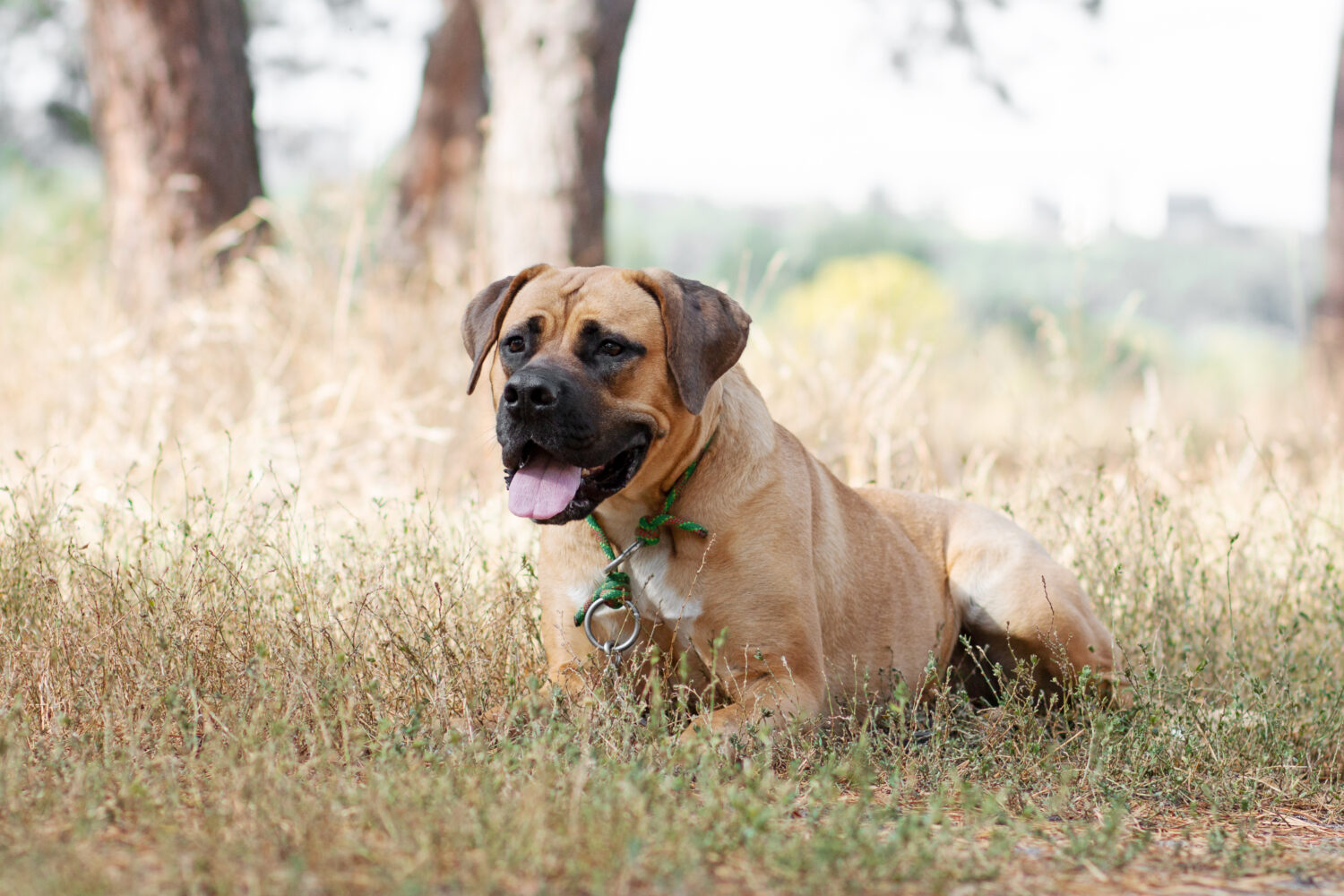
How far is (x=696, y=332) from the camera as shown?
3.69 m

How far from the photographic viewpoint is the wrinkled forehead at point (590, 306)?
3.75 m

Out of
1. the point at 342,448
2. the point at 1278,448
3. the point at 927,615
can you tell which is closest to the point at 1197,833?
the point at 927,615

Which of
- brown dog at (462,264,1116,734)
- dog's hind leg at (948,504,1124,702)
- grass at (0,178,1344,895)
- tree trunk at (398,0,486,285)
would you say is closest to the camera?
grass at (0,178,1344,895)

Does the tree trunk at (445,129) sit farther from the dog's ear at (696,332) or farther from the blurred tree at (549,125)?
the dog's ear at (696,332)

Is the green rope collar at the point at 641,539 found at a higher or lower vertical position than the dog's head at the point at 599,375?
lower

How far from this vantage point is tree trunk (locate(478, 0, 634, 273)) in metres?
7.00

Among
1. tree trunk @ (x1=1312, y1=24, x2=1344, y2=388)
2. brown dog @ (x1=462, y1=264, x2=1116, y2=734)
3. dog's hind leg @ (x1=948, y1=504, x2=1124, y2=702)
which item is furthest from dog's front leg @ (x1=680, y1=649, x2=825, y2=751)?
tree trunk @ (x1=1312, y1=24, x2=1344, y2=388)

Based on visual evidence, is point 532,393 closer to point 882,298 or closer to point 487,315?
point 487,315

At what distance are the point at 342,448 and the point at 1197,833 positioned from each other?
4783 millimetres

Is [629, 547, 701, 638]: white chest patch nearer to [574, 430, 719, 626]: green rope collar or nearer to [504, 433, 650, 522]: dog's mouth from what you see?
[574, 430, 719, 626]: green rope collar

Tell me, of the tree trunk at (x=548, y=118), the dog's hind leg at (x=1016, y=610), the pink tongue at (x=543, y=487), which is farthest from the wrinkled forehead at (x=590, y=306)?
Answer: the tree trunk at (x=548, y=118)

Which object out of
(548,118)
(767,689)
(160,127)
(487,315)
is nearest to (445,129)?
(160,127)

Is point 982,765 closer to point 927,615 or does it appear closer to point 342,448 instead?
point 927,615

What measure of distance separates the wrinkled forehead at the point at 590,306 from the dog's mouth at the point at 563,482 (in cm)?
37
